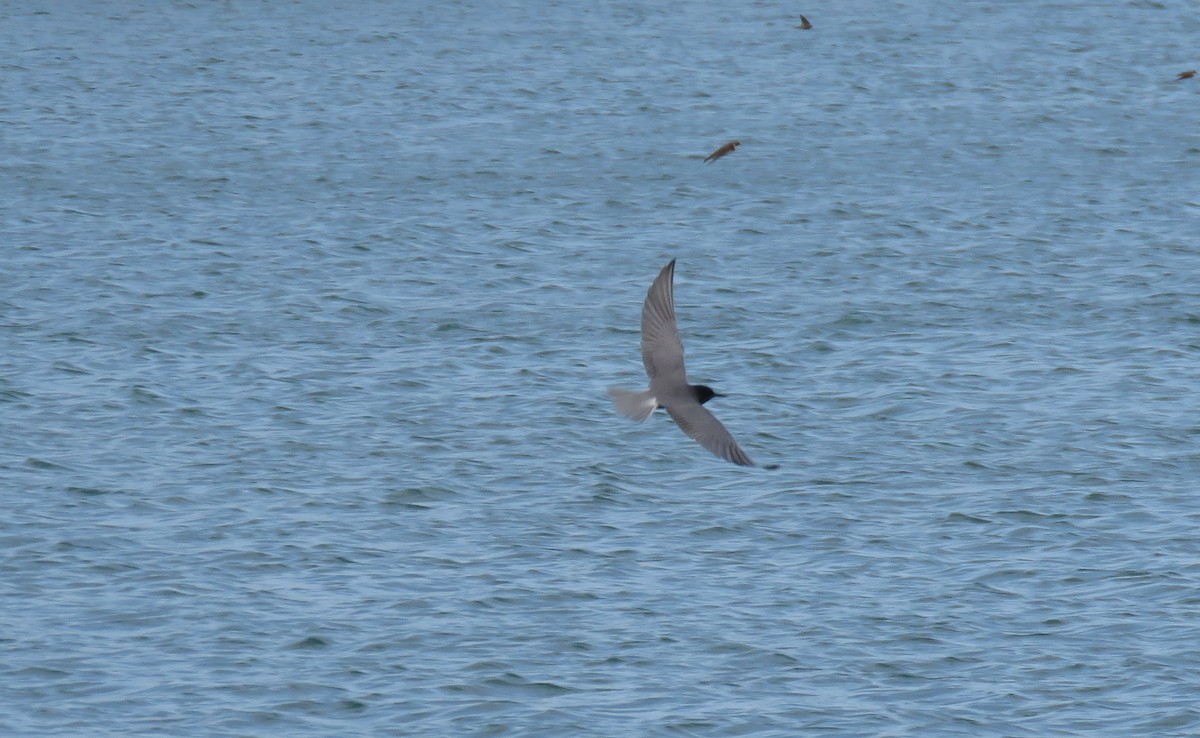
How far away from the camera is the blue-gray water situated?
13.7 metres

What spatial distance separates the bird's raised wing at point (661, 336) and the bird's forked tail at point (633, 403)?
0.21m

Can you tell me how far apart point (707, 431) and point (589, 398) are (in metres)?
8.60

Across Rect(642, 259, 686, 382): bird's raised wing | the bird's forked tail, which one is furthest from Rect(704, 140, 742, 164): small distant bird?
the bird's forked tail

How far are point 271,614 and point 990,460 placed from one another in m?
6.61

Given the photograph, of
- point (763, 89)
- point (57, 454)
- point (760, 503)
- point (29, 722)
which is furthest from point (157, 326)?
point (763, 89)

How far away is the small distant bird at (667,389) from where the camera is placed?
433 inches

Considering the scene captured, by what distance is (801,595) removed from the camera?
1479 centimetres

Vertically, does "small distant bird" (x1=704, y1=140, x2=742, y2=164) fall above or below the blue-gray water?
above

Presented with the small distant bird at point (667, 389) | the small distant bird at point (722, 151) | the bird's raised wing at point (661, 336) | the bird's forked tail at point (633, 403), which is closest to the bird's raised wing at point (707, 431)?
the small distant bird at point (667, 389)

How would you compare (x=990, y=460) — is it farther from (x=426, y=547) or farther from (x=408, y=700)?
(x=408, y=700)

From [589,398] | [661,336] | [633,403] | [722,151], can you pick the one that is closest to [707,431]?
[633,403]

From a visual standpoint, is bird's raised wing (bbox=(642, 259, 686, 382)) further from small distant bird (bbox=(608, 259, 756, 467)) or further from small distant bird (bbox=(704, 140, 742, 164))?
small distant bird (bbox=(704, 140, 742, 164))

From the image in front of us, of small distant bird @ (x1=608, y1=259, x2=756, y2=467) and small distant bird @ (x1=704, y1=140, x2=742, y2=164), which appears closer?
small distant bird @ (x1=608, y1=259, x2=756, y2=467)

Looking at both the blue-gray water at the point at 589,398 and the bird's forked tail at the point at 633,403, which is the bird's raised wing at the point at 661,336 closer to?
the bird's forked tail at the point at 633,403
